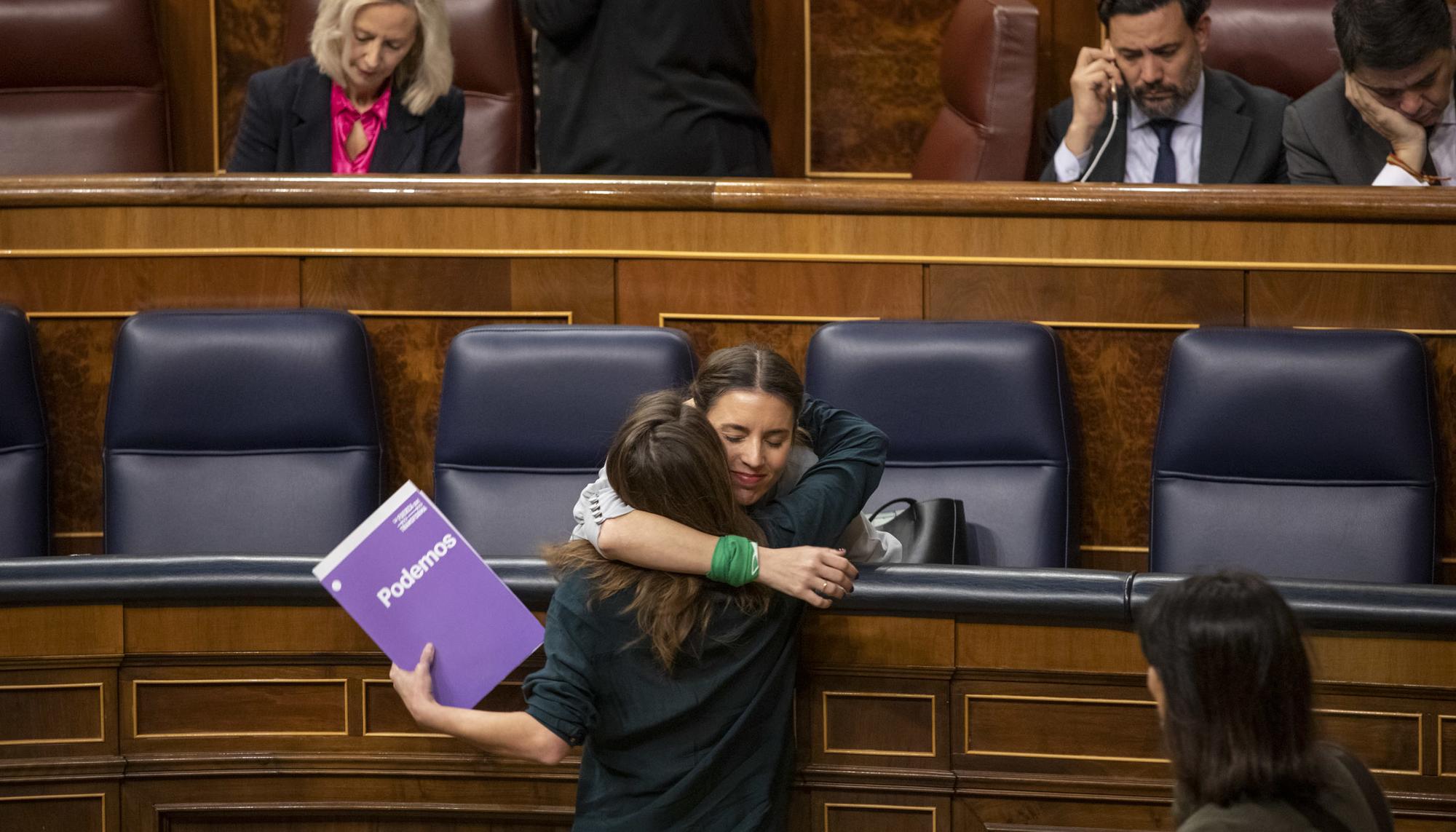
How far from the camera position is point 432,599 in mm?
1458

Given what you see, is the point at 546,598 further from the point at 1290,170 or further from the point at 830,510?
the point at 1290,170

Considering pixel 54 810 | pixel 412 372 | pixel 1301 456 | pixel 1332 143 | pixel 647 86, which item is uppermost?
pixel 647 86

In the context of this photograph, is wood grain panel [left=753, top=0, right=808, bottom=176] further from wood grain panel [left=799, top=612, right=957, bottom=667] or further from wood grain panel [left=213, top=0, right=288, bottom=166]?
wood grain panel [left=799, top=612, right=957, bottom=667]

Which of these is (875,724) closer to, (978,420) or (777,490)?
(777,490)

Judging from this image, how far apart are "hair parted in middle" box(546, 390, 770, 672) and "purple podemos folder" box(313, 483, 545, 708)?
0.11 m

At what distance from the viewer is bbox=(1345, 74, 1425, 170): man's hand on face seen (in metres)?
2.24

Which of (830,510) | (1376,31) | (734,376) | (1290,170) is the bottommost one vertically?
(830,510)

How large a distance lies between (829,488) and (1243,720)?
2.11 feet

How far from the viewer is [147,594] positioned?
1646mm

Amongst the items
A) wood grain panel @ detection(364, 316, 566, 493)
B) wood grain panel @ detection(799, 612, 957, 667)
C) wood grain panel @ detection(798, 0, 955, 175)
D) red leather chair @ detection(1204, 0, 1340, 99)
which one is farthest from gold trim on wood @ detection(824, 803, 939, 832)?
wood grain panel @ detection(798, 0, 955, 175)

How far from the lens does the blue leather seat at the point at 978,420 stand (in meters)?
2.00

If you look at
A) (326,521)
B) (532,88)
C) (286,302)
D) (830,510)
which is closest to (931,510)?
(830,510)

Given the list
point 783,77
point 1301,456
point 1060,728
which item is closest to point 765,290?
point 1301,456

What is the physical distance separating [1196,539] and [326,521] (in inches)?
43.9
